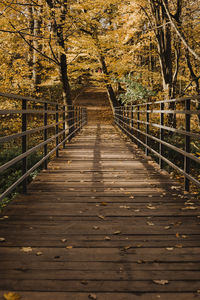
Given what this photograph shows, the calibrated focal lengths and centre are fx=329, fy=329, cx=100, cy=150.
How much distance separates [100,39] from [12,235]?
1825 centimetres

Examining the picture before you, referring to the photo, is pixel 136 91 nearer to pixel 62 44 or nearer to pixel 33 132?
pixel 62 44

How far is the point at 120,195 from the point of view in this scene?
4734 millimetres

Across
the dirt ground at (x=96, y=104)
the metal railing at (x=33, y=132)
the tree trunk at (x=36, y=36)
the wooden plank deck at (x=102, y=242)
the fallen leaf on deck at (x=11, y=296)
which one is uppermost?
the tree trunk at (x=36, y=36)

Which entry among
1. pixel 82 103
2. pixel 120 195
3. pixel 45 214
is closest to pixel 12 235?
pixel 45 214

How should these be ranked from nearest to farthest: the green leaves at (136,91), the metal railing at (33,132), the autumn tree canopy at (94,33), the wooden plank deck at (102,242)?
the wooden plank deck at (102,242)
the metal railing at (33,132)
the autumn tree canopy at (94,33)
the green leaves at (136,91)

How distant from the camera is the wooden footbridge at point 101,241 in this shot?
2.34 metres

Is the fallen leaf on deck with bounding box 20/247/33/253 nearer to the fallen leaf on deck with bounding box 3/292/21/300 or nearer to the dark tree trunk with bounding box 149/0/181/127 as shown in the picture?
the fallen leaf on deck with bounding box 3/292/21/300

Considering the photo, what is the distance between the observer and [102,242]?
3.08 meters

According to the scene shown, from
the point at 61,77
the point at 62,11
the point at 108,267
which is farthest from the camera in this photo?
the point at 61,77

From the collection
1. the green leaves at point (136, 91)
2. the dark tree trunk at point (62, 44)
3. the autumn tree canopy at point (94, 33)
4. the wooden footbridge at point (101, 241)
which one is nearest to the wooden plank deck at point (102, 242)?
the wooden footbridge at point (101, 241)

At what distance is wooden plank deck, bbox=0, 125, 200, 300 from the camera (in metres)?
2.34

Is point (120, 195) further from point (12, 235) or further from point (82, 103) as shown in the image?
point (82, 103)

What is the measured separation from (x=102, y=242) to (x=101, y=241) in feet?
0.08

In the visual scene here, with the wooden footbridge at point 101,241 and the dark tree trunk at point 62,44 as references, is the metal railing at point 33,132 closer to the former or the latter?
the dark tree trunk at point 62,44
